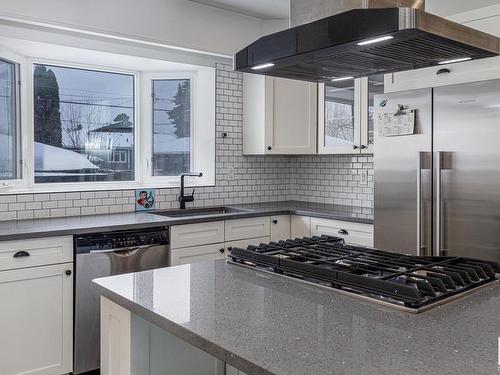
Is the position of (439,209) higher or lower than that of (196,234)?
higher

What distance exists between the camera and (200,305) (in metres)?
1.40

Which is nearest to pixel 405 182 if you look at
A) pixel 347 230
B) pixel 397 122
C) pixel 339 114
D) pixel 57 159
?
pixel 397 122

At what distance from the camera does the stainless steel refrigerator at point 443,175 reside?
2701 millimetres

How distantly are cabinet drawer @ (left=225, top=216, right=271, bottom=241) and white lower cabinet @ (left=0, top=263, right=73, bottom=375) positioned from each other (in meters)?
1.20

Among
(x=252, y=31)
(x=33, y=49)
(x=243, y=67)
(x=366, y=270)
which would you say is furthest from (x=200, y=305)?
(x=252, y=31)

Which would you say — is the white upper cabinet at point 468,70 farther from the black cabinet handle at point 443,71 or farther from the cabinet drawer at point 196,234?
the cabinet drawer at point 196,234

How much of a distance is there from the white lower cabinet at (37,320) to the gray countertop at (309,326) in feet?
4.20

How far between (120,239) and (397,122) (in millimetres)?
1910

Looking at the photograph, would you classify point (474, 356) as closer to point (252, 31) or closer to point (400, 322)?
point (400, 322)

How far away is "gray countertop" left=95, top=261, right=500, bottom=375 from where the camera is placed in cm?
99

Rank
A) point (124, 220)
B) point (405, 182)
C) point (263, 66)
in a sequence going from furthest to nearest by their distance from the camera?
point (124, 220)
point (405, 182)
point (263, 66)

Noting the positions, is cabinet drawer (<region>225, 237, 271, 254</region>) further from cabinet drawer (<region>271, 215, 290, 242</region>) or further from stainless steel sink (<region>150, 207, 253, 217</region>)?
stainless steel sink (<region>150, 207, 253, 217</region>)

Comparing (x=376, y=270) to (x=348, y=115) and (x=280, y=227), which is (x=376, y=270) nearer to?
(x=280, y=227)

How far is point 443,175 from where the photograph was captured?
9.48 ft
